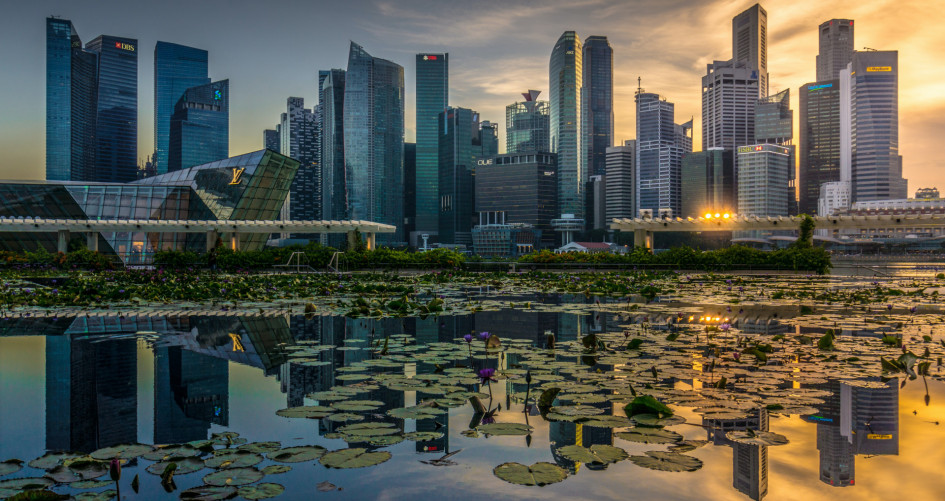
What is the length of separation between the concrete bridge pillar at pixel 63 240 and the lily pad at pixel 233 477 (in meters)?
48.5

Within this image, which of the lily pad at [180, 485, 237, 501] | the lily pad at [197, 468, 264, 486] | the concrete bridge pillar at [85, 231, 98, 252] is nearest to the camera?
the lily pad at [180, 485, 237, 501]

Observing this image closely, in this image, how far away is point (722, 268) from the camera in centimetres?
3384

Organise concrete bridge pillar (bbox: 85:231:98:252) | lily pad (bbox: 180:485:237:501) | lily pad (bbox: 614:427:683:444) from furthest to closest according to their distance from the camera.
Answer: concrete bridge pillar (bbox: 85:231:98:252)
lily pad (bbox: 614:427:683:444)
lily pad (bbox: 180:485:237:501)

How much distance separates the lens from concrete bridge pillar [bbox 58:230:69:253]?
4359 centimetres

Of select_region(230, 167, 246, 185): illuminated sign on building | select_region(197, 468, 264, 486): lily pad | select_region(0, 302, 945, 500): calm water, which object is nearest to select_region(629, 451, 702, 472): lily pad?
select_region(0, 302, 945, 500): calm water

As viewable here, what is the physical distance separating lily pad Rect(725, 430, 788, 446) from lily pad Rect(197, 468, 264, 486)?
9.74 ft

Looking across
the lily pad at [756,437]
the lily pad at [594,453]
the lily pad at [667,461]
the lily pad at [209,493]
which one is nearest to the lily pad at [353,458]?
the lily pad at [209,493]

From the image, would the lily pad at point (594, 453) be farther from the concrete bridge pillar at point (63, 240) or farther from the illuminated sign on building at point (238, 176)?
the illuminated sign on building at point (238, 176)

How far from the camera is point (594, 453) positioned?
3.66 metres

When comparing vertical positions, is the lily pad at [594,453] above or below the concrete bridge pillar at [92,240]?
below

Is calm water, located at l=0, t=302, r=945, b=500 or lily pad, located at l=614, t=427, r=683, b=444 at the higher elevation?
lily pad, located at l=614, t=427, r=683, b=444

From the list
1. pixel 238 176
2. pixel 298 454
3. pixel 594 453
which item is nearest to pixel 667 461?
pixel 594 453

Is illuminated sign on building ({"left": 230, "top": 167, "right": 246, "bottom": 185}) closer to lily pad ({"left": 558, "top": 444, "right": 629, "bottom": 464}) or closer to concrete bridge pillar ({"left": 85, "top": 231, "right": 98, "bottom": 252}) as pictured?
concrete bridge pillar ({"left": 85, "top": 231, "right": 98, "bottom": 252})

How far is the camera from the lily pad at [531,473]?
10.4 feet
